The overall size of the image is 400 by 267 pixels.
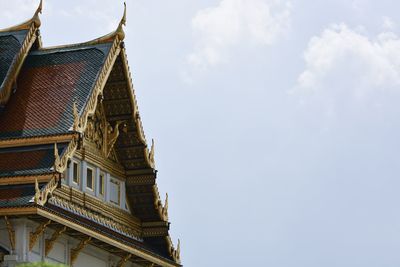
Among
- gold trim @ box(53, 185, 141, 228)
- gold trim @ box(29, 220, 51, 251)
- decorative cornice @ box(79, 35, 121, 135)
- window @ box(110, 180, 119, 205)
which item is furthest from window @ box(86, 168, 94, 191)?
gold trim @ box(29, 220, 51, 251)

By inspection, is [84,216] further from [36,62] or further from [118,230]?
[36,62]

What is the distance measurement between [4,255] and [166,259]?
7092mm

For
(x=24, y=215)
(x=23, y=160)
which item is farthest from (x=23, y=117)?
(x=24, y=215)

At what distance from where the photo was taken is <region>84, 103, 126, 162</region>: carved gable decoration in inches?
1436

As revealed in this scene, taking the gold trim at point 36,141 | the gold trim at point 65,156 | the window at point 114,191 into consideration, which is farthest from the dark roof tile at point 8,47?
the window at point 114,191

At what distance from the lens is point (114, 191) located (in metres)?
37.4

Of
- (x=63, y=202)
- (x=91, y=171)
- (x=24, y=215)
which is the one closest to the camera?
(x=24, y=215)

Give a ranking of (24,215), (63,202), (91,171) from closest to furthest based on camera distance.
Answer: (24,215), (63,202), (91,171)

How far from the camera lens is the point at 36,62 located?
36.7 meters

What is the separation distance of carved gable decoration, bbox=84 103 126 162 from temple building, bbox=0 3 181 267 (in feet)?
0.09

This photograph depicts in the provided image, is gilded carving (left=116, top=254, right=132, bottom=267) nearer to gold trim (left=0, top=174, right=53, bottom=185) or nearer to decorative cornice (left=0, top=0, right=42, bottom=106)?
gold trim (left=0, top=174, right=53, bottom=185)

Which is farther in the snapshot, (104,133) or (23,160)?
(104,133)

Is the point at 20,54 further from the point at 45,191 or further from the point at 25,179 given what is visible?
the point at 45,191

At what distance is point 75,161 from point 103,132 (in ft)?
6.28
